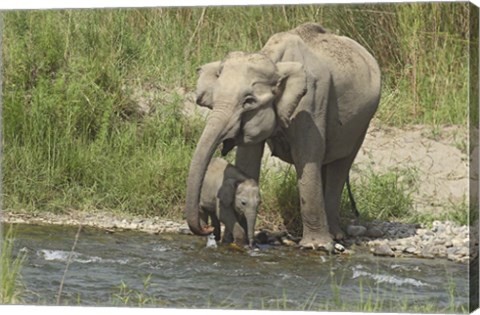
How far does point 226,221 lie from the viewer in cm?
872

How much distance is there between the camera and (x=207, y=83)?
841cm

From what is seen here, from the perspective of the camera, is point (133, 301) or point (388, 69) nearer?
point (133, 301)

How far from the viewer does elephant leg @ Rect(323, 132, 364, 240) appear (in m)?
9.26

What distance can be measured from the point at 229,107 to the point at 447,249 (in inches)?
48.1

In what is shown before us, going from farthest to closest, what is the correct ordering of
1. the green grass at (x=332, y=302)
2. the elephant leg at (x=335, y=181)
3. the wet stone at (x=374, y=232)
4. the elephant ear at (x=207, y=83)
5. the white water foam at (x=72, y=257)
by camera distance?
the elephant leg at (x=335, y=181) < the wet stone at (x=374, y=232) < the white water foam at (x=72, y=257) < the elephant ear at (x=207, y=83) < the green grass at (x=332, y=302)

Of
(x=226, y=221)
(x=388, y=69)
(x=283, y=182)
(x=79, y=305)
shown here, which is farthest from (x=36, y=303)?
(x=388, y=69)

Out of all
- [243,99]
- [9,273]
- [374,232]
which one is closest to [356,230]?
[374,232]

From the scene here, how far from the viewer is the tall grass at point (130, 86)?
9.20 metres

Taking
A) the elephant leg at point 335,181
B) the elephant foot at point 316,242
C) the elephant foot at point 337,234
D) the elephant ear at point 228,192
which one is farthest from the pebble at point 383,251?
the elephant ear at point 228,192

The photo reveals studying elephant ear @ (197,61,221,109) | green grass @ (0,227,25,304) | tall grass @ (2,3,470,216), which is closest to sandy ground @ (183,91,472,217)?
tall grass @ (2,3,470,216)

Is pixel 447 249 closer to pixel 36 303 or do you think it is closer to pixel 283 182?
pixel 283 182

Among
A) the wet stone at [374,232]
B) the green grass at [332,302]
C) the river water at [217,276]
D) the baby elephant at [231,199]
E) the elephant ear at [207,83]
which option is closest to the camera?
the green grass at [332,302]

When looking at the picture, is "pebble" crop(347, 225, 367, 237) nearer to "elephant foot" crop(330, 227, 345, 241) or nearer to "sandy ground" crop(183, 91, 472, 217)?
"elephant foot" crop(330, 227, 345, 241)

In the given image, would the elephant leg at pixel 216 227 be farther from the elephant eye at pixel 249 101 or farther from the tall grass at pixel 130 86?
the elephant eye at pixel 249 101
